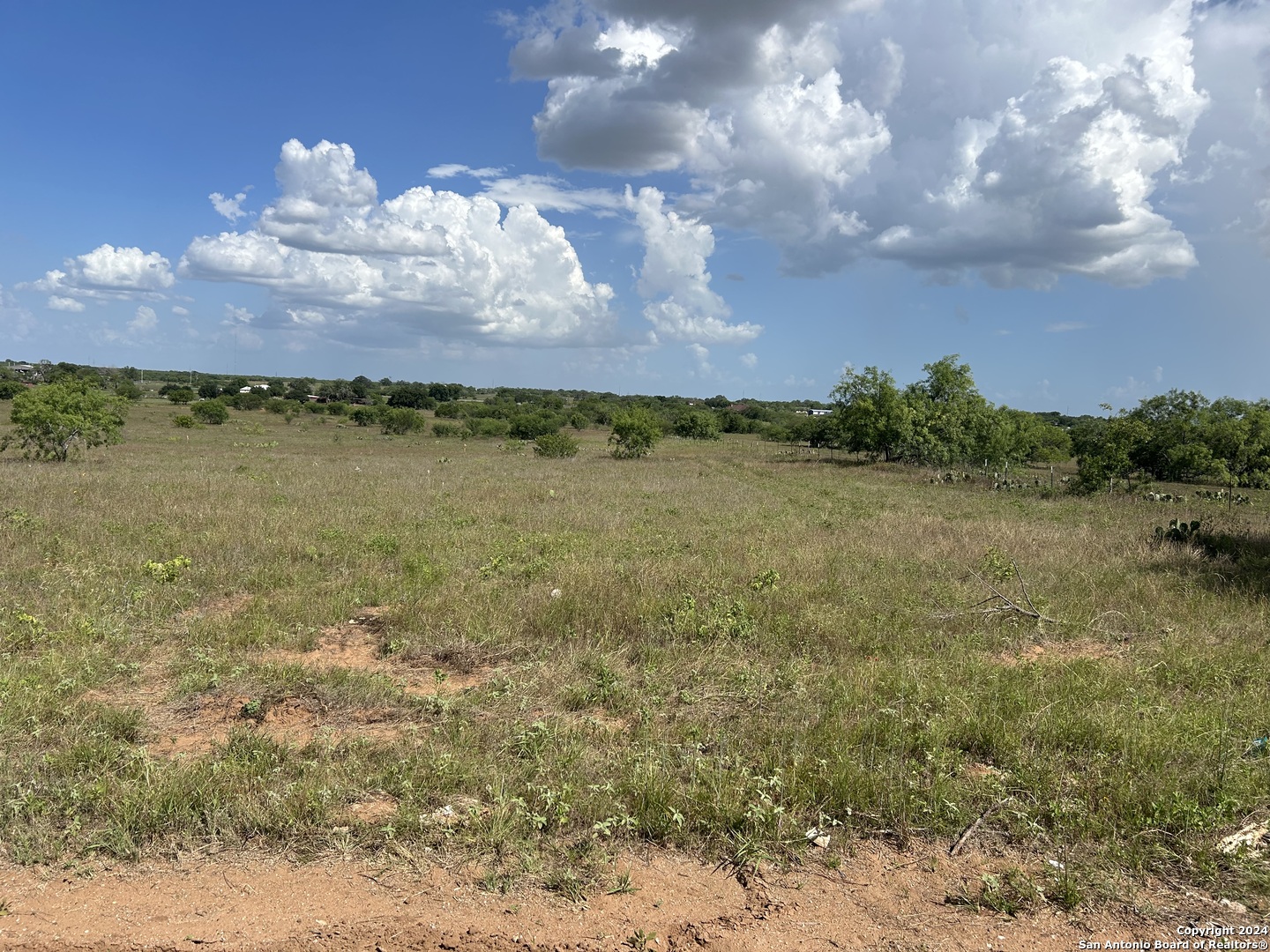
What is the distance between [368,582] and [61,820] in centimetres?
541

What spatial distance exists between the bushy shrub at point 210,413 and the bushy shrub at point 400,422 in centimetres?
1164

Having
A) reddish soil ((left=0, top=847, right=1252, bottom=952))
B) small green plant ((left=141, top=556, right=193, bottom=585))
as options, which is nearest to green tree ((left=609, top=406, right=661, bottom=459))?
small green plant ((left=141, top=556, right=193, bottom=585))

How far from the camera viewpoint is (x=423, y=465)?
97.6 feet

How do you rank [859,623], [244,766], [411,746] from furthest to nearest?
1. [859,623]
2. [411,746]
3. [244,766]

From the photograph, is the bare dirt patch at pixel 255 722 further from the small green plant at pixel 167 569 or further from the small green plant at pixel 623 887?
the small green plant at pixel 167 569

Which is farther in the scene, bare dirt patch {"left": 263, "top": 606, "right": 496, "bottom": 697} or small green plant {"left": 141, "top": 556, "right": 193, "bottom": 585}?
small green plant {"left": 141, "top": 556, "right": 193, "bottom": 585}

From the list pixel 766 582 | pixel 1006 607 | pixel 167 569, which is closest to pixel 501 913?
pixel 766 582

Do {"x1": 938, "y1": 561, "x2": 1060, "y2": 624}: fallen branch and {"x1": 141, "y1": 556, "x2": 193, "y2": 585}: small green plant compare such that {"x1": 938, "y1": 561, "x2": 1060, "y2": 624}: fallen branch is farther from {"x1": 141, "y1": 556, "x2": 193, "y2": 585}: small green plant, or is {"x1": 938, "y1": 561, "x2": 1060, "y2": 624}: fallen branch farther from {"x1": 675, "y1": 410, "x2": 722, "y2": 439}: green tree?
{"x1": 675, "y1": 410, "x2": 722, "y2": 439}: green tree

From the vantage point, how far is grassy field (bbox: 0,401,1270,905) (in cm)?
404

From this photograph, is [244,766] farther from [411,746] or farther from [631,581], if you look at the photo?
[631,581]

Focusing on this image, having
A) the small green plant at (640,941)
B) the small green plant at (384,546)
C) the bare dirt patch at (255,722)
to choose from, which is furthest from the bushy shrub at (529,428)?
the small green plant at (640,941)

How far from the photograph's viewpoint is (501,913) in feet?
11.3

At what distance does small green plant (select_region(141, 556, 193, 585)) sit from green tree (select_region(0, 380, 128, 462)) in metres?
21.2

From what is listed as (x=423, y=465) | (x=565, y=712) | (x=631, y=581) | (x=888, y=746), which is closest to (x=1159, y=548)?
(x=631, y=581)
